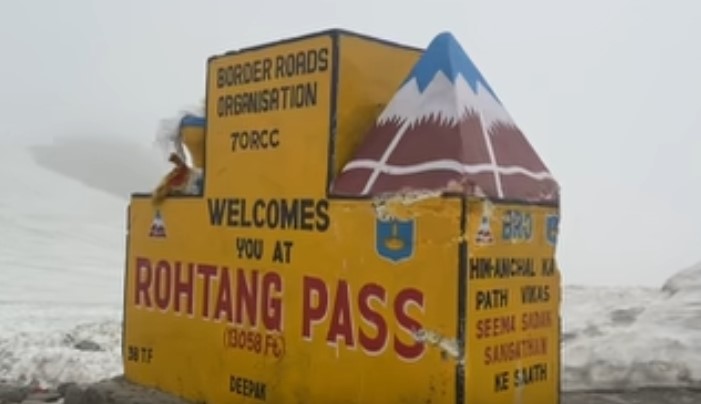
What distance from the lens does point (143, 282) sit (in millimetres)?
5250

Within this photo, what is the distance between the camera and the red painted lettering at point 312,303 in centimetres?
409

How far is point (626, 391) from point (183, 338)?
2.91 metres

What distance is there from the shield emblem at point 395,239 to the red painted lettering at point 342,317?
0.28m

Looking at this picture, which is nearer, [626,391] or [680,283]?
[626,391]

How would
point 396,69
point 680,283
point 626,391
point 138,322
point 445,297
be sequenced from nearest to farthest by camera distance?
point 445,297 < point 396,69 < point 138,322 < point 626,391 < point 680,283

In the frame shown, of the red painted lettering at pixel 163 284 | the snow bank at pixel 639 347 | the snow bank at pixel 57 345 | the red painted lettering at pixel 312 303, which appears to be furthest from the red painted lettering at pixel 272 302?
the snow bank at pixel 57 345

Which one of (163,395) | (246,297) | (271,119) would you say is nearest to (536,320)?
(246,297)

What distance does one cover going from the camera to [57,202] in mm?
30562

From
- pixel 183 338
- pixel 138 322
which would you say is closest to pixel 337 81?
pixel 183 338

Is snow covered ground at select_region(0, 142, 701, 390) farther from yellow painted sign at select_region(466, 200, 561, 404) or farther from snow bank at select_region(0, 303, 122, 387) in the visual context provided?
yellow painted sign at select_region(466, 200, 561, 404)

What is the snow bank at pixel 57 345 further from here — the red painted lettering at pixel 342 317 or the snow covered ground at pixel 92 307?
the red painted lettering at pixel 342 317

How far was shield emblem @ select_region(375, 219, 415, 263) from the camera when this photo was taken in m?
3.70

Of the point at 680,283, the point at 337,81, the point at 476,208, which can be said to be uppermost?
the point at 337,81

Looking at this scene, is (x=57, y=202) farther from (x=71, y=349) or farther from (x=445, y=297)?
(x=445, y=297)
